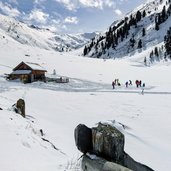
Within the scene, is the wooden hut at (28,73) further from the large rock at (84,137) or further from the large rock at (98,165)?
the large rock at (98,165)

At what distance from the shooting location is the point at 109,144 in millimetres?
7469

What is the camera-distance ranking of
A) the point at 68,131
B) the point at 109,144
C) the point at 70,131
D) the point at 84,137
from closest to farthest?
the point at 109,144 < the point at 84,137 < the point at 68,131 < the point at 70,131

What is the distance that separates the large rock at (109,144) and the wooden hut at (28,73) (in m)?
54.1

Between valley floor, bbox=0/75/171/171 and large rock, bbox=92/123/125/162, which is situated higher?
large rock, bbox=92/123/125/162

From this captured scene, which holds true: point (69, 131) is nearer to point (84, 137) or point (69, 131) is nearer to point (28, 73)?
point (84, 137)

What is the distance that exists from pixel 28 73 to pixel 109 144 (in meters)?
56.2

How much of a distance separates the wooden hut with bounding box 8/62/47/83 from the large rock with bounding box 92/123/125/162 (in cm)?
5408

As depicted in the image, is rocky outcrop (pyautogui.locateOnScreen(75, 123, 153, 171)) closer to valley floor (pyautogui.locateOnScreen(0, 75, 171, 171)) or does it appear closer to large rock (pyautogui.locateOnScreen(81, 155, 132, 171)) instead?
large rock (pyautogui.locateOnScreen(81, 155, 132, 171))

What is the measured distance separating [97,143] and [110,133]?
45 centimetres

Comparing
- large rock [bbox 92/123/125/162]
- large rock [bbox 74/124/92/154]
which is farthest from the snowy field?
large rock [bbox 92/123/125/162]

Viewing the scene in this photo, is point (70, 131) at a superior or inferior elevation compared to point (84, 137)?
inferior

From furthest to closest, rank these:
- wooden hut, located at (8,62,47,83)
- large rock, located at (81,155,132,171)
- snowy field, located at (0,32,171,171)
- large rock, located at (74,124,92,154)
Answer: wooden hut, located at (8,62,47,83)
snowy field, located at (0,32,171,171)
large rock, located at (74,124,92,154)
large rock, located at (81,155,132,171)

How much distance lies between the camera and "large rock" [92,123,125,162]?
746 cm

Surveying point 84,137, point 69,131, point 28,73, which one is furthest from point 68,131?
point 28,73
